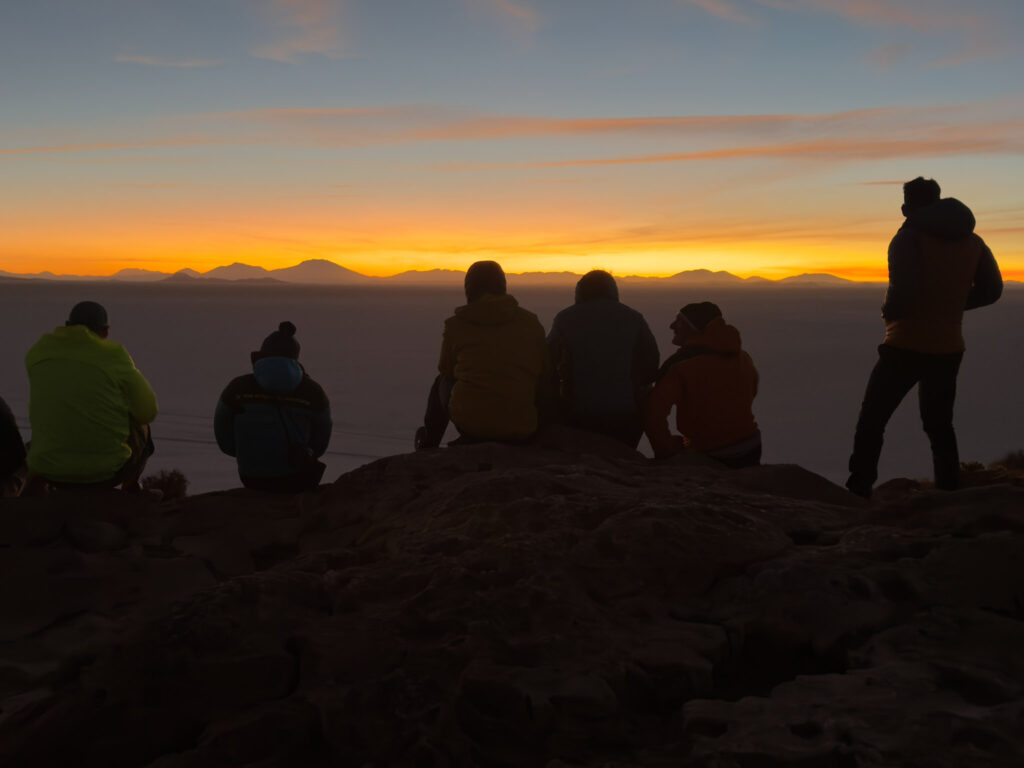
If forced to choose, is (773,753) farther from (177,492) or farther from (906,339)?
(177,492)

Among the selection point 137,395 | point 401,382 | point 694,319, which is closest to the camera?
point 137,395

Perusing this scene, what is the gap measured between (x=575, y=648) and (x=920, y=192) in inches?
142

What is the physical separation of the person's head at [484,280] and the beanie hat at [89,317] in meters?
2.04

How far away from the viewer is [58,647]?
2840mm

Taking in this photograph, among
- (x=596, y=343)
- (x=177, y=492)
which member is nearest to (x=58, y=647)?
(x=596, y=343)

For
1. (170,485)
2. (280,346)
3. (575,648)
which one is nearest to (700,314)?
(280,346)

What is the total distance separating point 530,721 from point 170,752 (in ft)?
2.76

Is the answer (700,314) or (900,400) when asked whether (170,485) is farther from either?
(900,400)

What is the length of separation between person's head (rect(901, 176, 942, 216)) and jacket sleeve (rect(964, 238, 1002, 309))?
379 mm

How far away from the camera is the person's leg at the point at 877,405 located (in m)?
4.59

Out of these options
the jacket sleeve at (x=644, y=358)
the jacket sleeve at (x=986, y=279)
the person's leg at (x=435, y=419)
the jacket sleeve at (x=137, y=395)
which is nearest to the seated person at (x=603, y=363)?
the jacket sleeve at (x=644, y=358)

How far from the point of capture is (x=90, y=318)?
4566 mm

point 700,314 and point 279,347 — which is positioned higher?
point 700,314

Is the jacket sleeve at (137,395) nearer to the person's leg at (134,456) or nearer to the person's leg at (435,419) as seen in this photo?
the person's leg at (134,456)
